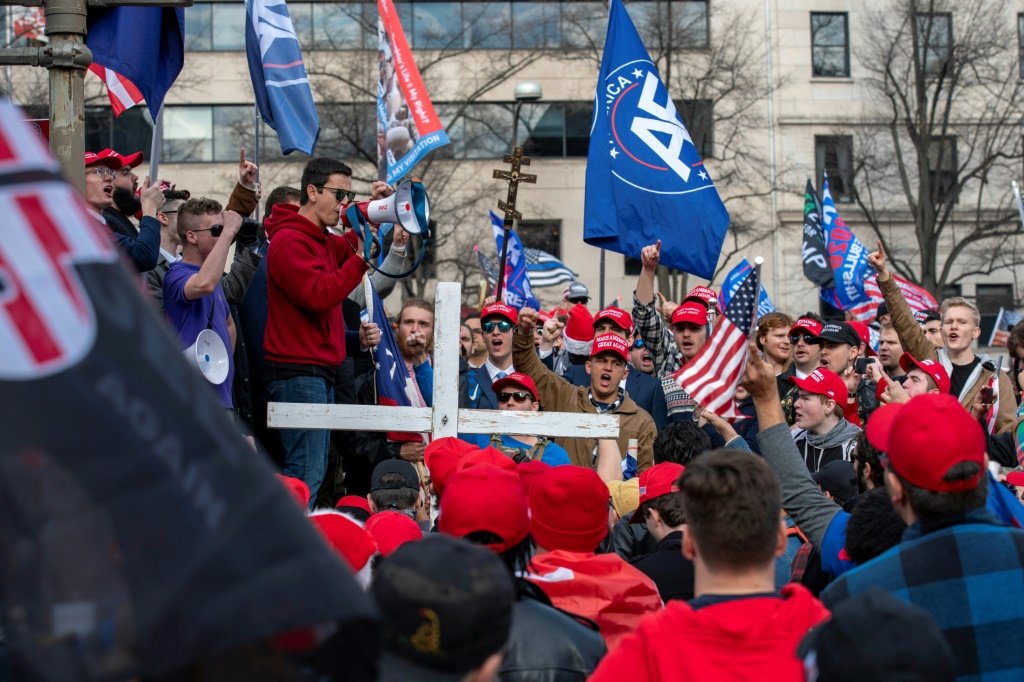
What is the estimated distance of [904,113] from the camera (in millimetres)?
37500

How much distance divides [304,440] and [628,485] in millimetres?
1699

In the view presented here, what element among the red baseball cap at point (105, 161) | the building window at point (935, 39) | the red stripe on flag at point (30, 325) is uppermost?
the building window at point (935, 39)

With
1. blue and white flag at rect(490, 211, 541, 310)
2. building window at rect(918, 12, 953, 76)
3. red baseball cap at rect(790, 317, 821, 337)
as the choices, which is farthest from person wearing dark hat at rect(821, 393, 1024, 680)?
building window at rect(918, 12, 953, 76)

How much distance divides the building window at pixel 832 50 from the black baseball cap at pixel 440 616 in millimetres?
38399

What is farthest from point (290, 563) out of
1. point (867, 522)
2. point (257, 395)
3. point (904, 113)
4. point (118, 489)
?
point (904, 113)

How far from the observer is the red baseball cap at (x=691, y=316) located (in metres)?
9.52

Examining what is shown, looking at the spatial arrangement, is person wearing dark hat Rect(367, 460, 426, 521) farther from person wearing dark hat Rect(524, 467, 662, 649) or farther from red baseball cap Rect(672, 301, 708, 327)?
red baseball cap Rect(672, 301, 708, 327)

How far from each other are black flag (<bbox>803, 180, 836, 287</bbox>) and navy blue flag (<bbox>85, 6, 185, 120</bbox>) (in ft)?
55.1

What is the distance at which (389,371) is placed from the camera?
7992mm

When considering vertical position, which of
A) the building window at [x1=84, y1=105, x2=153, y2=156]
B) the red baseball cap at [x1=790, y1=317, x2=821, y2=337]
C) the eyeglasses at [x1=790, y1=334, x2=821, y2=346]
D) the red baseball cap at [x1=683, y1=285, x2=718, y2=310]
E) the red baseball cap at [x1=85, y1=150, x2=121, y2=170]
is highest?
the building window at [x1=84, y1=105, x2=153, y2=156]

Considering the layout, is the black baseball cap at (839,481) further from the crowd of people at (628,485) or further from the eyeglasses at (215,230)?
the eyeglasses at (215,230)

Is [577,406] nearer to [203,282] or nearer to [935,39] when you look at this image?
[203,282]

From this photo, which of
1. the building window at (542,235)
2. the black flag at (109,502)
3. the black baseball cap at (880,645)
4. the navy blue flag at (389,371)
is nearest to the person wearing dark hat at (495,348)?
the navy blue flag at (389,371)

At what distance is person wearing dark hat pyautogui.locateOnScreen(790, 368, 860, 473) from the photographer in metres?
7.47
